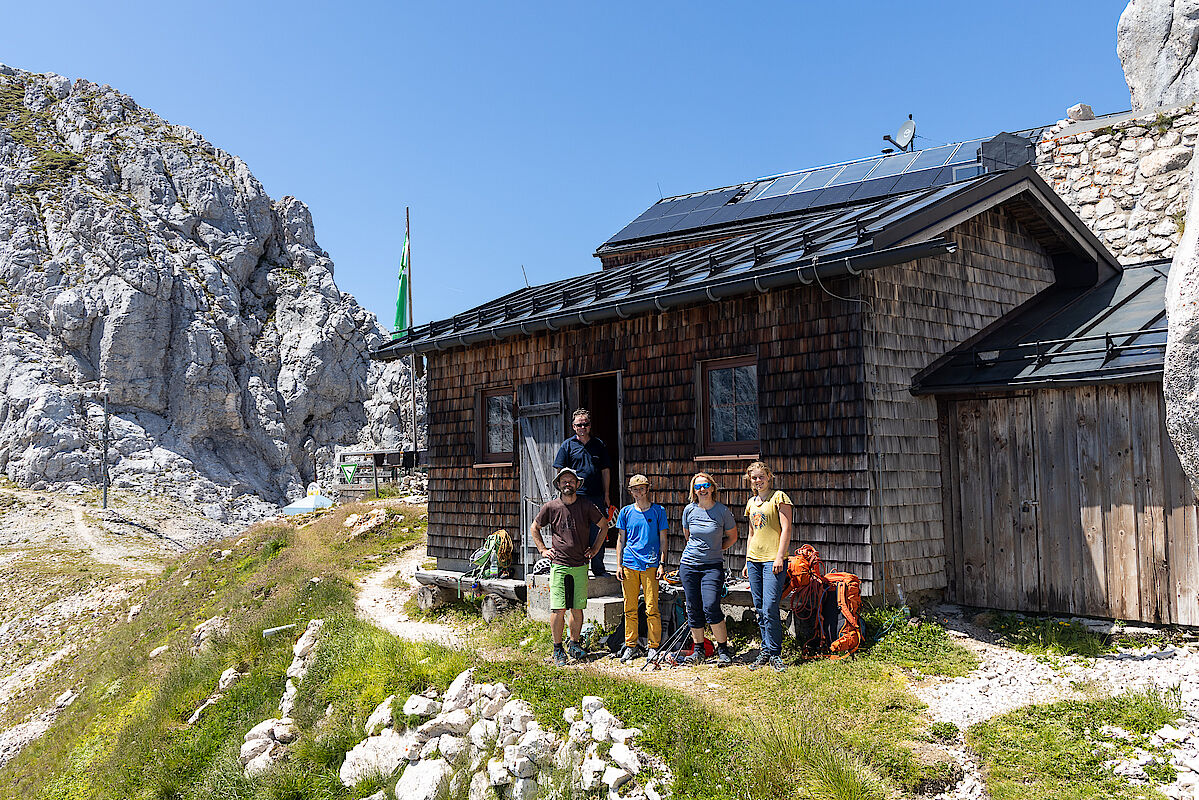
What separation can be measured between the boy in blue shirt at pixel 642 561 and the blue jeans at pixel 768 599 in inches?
39.1

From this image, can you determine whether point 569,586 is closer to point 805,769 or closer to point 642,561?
point 642,561

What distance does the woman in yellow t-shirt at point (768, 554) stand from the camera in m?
7.97

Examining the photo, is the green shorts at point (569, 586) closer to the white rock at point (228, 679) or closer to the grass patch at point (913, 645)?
the grass patch at point (913, 645)

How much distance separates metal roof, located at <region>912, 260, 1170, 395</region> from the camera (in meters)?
8.56

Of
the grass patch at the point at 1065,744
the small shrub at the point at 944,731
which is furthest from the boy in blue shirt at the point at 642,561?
the grass patch at the point at 1065,744

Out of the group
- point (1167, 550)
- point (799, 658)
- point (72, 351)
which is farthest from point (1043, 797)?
point (72, 351)

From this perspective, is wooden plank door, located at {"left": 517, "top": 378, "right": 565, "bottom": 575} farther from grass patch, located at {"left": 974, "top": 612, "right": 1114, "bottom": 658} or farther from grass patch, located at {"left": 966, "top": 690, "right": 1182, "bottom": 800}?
grass patch, located at {"left": 966, "top": 690, "right": 1182, "bottom": 800}

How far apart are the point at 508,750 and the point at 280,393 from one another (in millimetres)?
55523

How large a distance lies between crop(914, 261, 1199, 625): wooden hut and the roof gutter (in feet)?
5.44

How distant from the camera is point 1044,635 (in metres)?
8.44

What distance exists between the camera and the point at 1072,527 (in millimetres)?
8844

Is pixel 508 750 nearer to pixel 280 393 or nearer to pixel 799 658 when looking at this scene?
pixel 799 658

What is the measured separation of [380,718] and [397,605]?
17.7 feet

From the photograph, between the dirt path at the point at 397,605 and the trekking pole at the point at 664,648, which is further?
the dirt path at the point at 397,605
